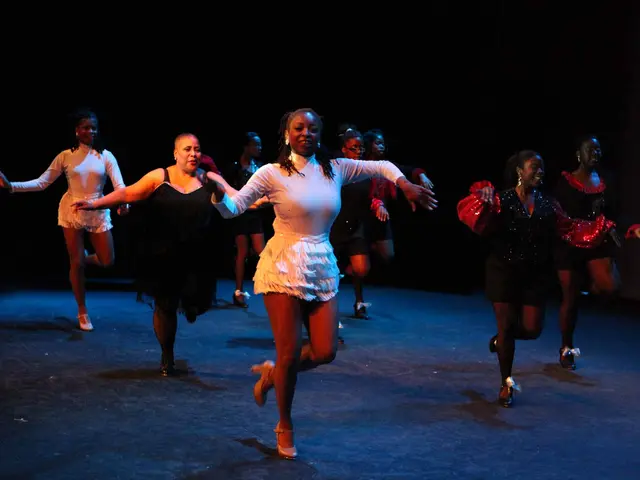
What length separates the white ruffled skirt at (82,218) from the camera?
7.54 m

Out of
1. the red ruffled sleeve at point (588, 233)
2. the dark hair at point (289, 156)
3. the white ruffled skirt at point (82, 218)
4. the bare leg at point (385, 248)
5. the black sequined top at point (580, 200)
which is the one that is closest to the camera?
the dark hair at point (289, 156)

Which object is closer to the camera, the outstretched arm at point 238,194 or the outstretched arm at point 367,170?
the outstretched arm at point 238,194

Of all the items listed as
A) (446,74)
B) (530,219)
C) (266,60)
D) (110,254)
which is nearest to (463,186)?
(446,74)

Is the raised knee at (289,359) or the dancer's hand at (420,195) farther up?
the dancer's hand at (420,195)

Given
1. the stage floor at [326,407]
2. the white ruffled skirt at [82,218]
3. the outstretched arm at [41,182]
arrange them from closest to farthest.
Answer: the stage floor at [326,407] → the outstretched arm at [41,182] → the white ruffled skirt at [82,218]

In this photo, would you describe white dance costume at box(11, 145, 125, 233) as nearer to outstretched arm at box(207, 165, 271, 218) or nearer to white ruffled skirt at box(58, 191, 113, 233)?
white ruffled skirt at box(58, 191, 113, 233)

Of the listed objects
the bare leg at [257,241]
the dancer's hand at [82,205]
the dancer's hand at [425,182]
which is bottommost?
the bare leg at [257,241]

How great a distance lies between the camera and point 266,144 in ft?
39.9

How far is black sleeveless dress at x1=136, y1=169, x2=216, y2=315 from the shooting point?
5703mm

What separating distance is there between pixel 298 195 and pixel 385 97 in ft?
25.0

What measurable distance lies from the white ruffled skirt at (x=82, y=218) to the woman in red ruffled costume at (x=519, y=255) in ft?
12.4

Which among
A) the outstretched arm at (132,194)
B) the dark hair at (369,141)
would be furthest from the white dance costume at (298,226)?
the dark hair at (369,141)

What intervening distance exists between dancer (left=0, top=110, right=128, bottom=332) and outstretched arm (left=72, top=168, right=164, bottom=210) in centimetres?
200

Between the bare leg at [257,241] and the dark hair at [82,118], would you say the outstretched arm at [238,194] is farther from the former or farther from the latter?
the bare leg at [257,241]
